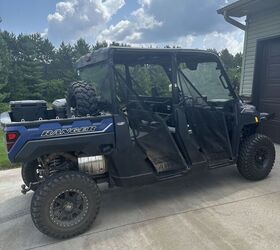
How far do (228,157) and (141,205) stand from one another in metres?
1.45

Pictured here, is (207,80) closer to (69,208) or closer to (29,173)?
(69,208)

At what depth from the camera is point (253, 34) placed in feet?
23.0

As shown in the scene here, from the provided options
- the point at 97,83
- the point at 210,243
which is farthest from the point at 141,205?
the point at 97,83

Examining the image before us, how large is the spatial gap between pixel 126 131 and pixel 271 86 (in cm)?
483

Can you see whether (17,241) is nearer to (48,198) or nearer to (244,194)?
(48,198)

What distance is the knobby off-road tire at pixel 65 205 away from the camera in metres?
2.87

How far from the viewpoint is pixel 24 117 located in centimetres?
343

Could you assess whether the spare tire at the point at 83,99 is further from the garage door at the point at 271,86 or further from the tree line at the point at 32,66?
the tree line at the point at 32,66

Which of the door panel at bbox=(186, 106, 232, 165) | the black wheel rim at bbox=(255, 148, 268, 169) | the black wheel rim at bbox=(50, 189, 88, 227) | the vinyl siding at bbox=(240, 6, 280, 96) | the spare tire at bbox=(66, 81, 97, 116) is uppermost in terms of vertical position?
the vinyl siding at bbox=(240, 6, 280, 96)

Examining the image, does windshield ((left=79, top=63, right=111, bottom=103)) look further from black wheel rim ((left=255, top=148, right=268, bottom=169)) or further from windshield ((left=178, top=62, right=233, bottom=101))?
black wheel rim ((left=255, top=148, right=268, bottom=169))

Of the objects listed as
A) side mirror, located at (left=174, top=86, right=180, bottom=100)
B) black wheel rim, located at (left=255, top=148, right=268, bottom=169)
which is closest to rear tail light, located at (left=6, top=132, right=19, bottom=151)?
side mirror, located at (left=174, top=86, right=180, bottom=100)

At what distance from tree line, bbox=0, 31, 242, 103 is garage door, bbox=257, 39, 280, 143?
14958 mm

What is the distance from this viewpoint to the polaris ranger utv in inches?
115

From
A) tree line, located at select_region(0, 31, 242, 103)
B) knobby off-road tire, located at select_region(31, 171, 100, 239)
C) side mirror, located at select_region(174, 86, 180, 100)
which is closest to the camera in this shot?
knobby off-road tire, located at select_region(31, 171, 100, 239)
